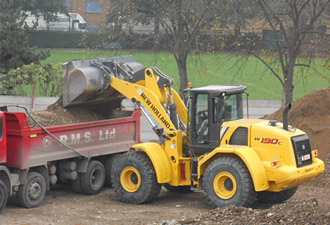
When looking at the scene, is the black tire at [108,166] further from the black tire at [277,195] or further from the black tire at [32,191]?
the black tire at [277,195]

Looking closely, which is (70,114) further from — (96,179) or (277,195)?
(277,195)

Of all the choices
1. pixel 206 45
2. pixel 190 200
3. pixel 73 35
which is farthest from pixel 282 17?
pixel 73 35

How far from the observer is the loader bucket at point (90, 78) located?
14.1 m

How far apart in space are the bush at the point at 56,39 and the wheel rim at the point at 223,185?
4504 cm

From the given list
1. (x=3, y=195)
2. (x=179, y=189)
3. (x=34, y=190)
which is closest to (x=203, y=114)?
(x=179, y=189)

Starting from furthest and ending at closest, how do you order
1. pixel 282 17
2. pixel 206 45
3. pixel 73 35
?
1. pixel 73 35
2. pixel 206 45
3. pixel 282 17

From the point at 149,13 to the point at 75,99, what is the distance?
7.45 metres

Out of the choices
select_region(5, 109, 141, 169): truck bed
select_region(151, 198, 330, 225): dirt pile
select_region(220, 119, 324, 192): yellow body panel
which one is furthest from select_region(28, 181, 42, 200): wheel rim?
select_region(220, 119, 324, 192): yellow body panel

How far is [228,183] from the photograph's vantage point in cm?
1272

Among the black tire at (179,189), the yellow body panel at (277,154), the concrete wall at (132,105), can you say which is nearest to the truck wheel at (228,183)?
the yellow body panel at (277,154)

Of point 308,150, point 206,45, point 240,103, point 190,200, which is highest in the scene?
point 206,45

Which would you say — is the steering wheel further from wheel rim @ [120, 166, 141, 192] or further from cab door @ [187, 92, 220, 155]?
wheel rim @ [120, 166, 141, 192]

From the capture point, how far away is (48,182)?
13547 mm

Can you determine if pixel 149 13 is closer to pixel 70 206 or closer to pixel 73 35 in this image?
pixel 70 206
